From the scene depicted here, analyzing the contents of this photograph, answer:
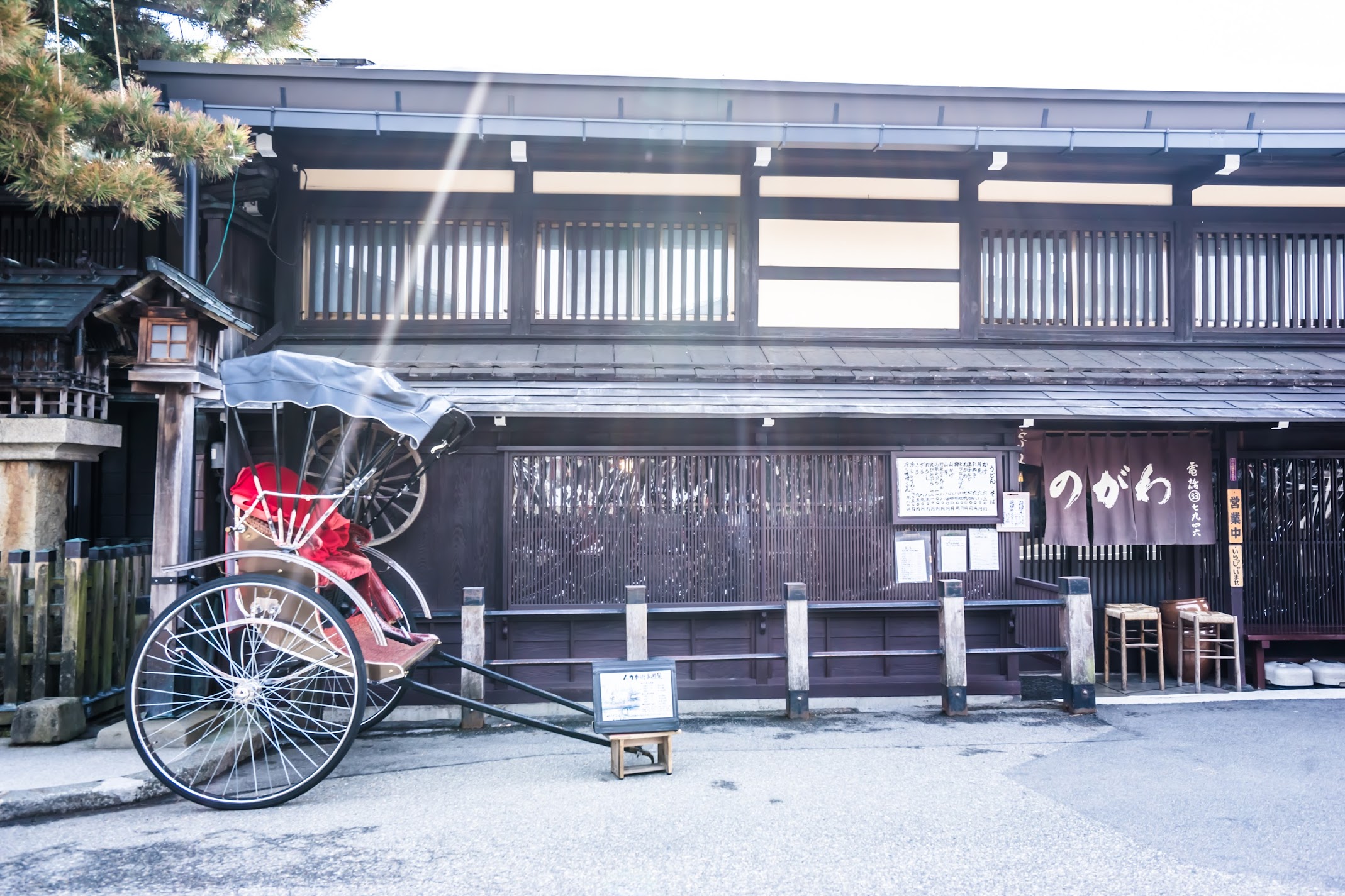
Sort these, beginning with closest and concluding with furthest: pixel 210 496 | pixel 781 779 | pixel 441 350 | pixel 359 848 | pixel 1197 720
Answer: pixel 359 848 < pixel 781 779 < pixel 1197 720 < pixel 210 496 < pixel 441 350

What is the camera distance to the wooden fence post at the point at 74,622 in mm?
6176

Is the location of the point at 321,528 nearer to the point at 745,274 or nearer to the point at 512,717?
the point at 512,717

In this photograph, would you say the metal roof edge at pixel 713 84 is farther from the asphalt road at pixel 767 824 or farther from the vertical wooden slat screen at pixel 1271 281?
the asphalt road at pixel 767 824

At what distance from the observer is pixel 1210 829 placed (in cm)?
458

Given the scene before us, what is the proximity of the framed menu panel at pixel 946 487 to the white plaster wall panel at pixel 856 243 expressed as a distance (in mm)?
2185

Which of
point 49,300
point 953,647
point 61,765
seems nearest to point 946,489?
point 953,647

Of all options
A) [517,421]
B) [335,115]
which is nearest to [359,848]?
[517,421]

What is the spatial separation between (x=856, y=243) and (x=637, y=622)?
4681 millimetres

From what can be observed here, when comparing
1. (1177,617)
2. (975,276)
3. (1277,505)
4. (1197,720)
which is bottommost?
(1197,720)

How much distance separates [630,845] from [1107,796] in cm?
301

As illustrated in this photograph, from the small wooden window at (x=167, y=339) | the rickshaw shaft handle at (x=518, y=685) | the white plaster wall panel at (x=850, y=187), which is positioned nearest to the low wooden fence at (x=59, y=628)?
the small wooden window at (x=167, y=339)

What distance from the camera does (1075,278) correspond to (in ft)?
29.3

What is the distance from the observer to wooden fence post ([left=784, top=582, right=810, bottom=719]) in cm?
695

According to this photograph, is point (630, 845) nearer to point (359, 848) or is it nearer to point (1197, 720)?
point (359, 848)
